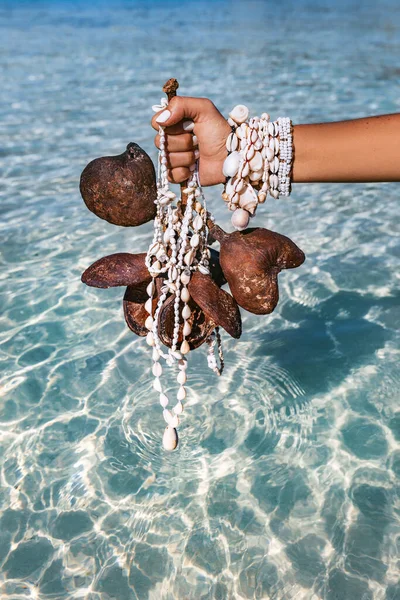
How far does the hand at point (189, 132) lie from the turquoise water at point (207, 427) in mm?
1921

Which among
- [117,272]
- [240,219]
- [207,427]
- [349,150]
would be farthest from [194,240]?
[207,427]

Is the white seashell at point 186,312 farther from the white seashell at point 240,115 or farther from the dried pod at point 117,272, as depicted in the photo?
the white seashell at point 240,115

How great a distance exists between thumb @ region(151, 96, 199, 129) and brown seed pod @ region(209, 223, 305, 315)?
477mm

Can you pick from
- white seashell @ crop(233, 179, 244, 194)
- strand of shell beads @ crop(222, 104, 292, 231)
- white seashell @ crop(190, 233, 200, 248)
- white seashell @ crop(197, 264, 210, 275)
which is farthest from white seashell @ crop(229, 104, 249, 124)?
white seashell @ crop(197, 264, 210, 275)

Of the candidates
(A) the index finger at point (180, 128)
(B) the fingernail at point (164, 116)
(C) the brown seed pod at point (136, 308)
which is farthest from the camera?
(C) the brown seed pod at point (136, 308)

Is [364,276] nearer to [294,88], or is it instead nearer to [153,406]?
[153,406]

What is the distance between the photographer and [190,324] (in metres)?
2.30

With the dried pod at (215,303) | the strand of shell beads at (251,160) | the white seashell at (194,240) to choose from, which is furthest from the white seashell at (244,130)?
the dried pod at (215,303)

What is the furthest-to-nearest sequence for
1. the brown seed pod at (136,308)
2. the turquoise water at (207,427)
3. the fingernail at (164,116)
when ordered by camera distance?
the turquoise water at (207,427)
the brown seed pod at (136,308)
the fingernail at (164,116)

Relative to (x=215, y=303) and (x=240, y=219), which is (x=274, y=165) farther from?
(x=215, y=303)

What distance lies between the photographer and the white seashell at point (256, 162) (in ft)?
7.24

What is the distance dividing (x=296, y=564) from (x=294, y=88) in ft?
32.1

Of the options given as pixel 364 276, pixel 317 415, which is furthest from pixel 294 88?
pixel 317 415

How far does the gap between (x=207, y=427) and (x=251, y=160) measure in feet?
6.49
